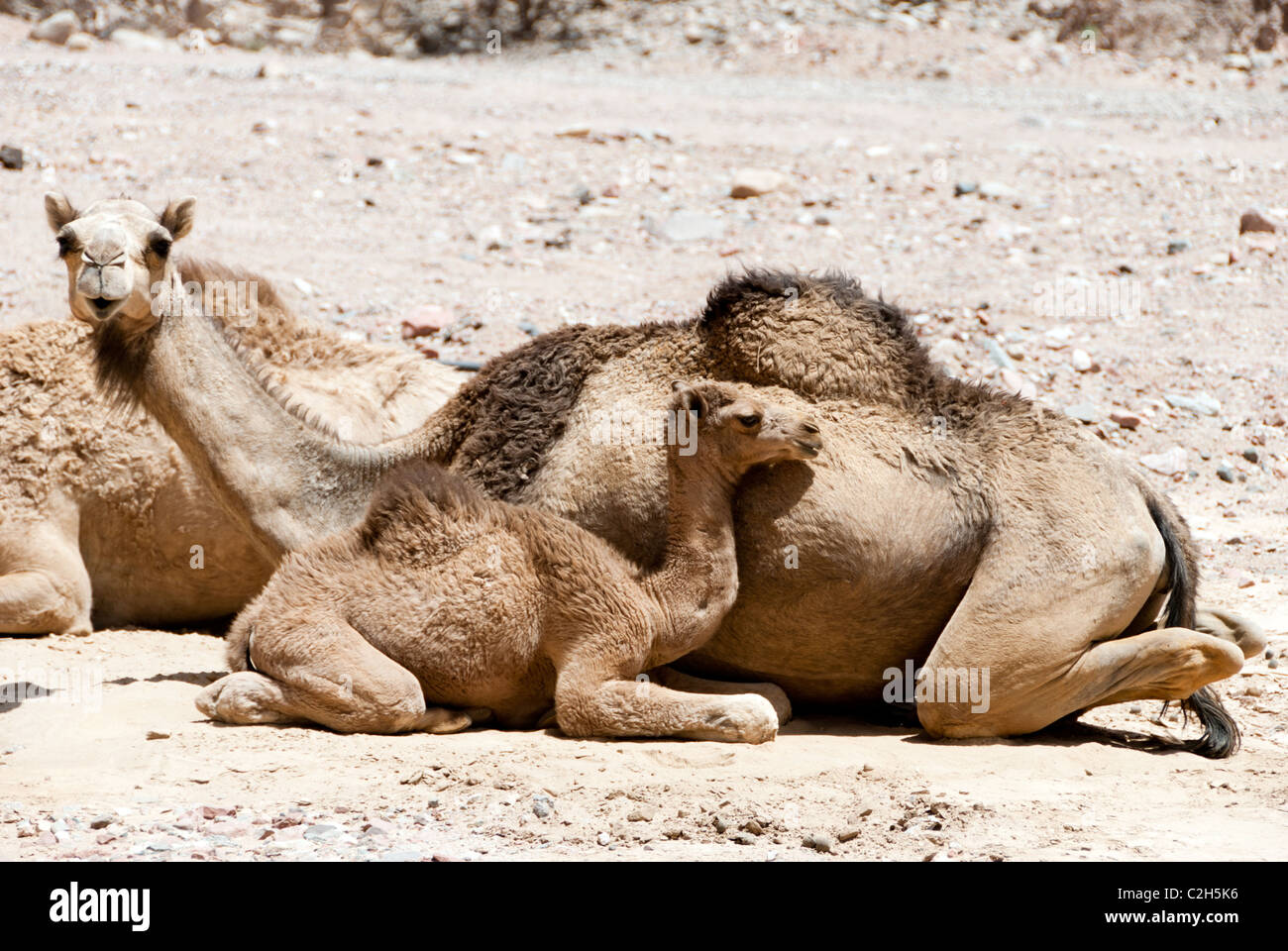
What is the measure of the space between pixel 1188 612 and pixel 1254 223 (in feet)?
32.1

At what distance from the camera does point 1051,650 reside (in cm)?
657

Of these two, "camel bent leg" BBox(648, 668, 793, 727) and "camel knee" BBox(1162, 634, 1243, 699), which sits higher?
"camel knee" BBox(1162, 634, 1243, 699)

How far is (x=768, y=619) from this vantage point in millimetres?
6832

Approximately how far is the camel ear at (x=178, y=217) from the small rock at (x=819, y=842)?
395 centimetres

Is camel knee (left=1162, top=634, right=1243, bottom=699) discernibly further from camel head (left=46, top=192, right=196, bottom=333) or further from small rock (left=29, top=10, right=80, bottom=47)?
small rock (left=29, top=10, right=80, bottom=47)

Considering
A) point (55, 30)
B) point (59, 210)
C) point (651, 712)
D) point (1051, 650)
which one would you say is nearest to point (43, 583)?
point (59, 210)

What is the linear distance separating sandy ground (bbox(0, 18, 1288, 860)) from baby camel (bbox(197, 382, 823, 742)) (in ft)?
0.54

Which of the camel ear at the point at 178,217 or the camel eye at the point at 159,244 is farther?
the camel ear at the point at 178,217

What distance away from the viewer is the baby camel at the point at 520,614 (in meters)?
6.46

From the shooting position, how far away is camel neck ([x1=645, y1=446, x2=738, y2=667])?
6.60 meters

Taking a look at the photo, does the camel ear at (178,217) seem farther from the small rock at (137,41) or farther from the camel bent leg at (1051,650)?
the small rock at (137,41)

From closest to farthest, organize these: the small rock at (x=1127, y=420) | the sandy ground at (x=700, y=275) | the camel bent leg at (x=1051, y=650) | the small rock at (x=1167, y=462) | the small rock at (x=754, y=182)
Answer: the sandy ground at (x=700, y=275), the camel bent leg at (x=1051, y=650), the small rock at (x=1167, y=462), the small rock at (x=1127, y=420), the small rock at (x=754, y=182)

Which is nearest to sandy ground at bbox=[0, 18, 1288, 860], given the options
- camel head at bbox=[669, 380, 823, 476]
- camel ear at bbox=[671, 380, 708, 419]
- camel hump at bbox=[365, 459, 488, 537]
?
camel hump at bbox=[365, 459, 488, 537]

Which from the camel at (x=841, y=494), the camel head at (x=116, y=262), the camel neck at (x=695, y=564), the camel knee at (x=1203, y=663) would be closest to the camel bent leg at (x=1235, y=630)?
the camel at (x=841, y=494)
